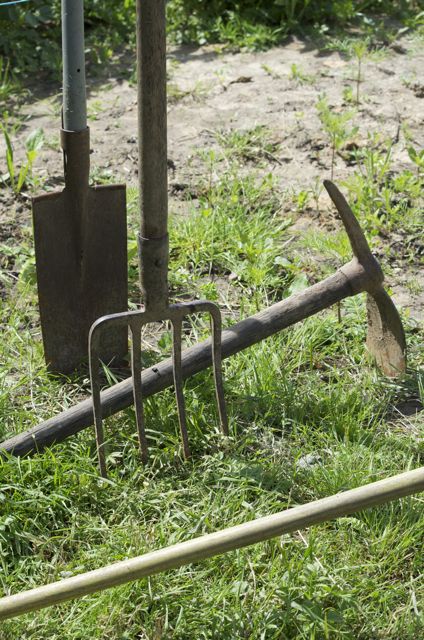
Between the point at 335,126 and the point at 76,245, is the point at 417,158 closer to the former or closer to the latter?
the point at 335,126

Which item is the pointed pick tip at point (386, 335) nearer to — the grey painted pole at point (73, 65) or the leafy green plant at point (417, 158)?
the grey painted pole at point (73, 65)

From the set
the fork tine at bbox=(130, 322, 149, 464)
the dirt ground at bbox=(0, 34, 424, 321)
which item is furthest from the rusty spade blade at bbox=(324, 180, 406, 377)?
the fork tine at bbox=(130, 322, 149, 464)

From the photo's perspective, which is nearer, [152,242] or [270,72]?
[152,242]

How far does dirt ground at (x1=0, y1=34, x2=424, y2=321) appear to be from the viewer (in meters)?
4.17

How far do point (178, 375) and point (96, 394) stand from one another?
0.85ft

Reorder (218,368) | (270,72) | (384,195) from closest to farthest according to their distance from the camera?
1. (218,368)
2. (384,195)
3. (270,72)

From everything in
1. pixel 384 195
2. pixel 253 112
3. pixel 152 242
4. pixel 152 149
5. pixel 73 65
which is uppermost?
pixel 73 65

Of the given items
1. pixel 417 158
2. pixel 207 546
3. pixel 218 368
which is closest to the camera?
pixel 207 546

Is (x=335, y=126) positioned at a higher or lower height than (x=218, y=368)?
higher

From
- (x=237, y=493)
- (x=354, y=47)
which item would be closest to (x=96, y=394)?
(x=237, y=493)

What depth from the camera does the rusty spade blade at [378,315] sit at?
114 inches

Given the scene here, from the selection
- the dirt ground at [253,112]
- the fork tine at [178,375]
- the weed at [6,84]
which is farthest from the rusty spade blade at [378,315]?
the weed at [6,84]

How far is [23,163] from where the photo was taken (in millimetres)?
4082

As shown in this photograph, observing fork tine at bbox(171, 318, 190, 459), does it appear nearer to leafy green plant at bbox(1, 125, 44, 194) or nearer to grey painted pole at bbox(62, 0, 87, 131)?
grey painted pole at bbox(62, 0, 87, 131)
